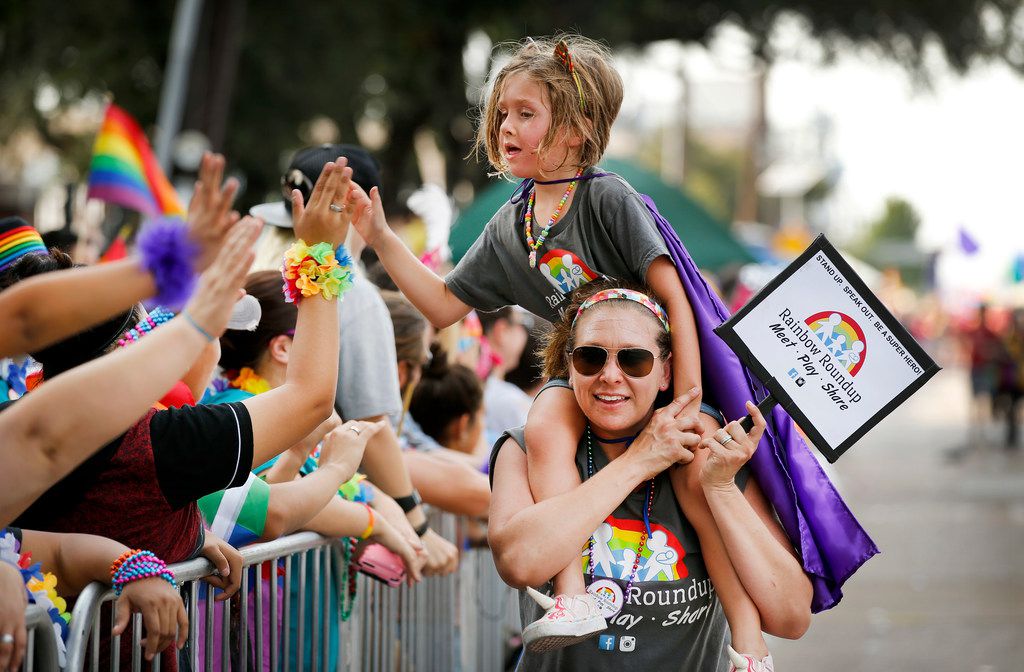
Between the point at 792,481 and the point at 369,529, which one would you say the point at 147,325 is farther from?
the point at 792,481

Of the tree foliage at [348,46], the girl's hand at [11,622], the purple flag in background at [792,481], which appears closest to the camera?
the girl's hand at [11,622]

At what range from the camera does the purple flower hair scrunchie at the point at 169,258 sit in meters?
2.12

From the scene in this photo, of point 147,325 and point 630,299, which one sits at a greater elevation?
point 630,299

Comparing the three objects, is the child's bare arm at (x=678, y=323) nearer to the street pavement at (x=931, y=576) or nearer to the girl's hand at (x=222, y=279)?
the girl's hand at (x=222, y=279)

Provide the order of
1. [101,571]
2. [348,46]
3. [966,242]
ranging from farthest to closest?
[966,242] → [348,46] → [101,571]

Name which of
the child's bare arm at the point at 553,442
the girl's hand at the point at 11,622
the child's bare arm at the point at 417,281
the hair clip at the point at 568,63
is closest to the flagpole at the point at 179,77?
the child's bare arm at the point at 417,281

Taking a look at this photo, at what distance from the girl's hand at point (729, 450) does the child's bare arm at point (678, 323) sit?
0.17m

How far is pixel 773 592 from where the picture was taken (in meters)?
2.96

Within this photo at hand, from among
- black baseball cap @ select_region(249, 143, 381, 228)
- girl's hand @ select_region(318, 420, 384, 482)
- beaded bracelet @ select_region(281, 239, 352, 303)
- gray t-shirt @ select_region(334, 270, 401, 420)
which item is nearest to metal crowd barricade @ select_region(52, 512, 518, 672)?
girl's hand @ select_region(318, 420, 384, 482)

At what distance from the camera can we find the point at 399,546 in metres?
3.83

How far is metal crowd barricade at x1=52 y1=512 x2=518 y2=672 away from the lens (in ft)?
8.63

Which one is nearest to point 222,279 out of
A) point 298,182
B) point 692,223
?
point 298,182

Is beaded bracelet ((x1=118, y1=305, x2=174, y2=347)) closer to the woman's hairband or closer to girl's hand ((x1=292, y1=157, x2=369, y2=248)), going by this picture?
girl's hand ((x1=292, y1=157, x2=369, y2=248))

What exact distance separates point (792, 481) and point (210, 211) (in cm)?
165
